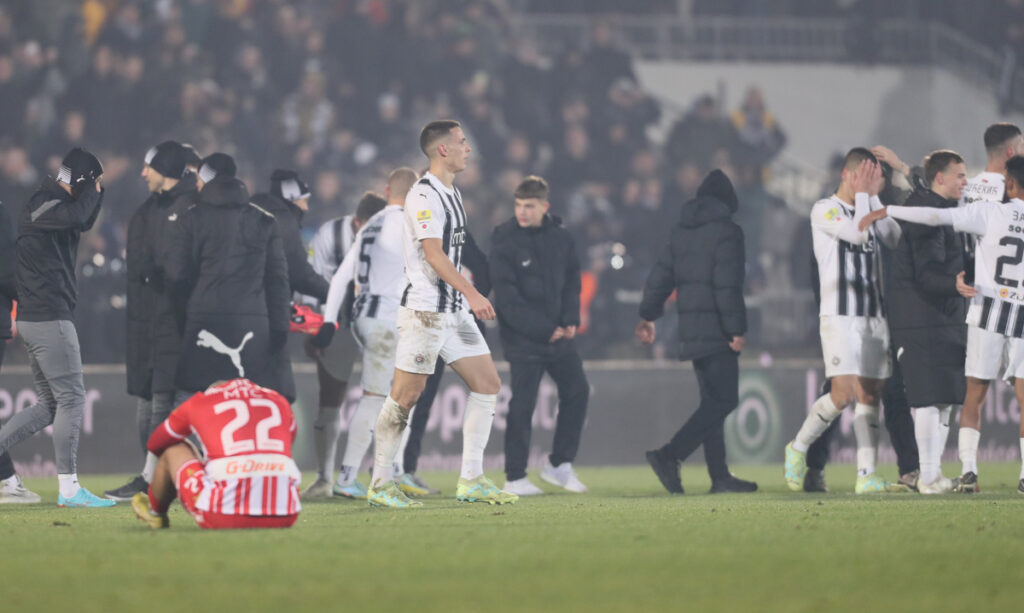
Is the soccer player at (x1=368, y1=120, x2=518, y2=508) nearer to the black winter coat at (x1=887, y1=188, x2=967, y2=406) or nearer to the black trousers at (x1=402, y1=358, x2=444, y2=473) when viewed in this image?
the black trousers at (x1=402, y1=358, x2=444, y2=473)

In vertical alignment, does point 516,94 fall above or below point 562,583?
above

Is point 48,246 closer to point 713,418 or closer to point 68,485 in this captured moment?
point 68,485

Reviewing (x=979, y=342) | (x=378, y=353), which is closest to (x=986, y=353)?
(x=979, y=342)

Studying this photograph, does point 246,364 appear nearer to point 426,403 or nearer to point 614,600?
point 426,403

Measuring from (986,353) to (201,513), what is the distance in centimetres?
490

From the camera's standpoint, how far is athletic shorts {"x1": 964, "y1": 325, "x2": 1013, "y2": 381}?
880 cm

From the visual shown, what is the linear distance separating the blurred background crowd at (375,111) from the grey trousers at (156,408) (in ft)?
16.9

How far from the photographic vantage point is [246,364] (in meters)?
8.51

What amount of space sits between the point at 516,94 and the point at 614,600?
1475cm

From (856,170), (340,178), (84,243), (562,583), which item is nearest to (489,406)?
(856,170)

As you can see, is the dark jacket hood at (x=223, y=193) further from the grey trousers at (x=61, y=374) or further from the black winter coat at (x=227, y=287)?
the grey trousers at (x=61, y=374)

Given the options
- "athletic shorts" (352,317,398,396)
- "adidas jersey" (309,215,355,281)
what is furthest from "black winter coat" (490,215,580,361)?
"athletic shorts" (352,317,398,396)

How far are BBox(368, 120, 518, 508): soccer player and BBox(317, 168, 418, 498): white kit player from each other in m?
1.16

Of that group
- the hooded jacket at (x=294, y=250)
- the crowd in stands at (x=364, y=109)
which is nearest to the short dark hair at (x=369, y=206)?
the hooded jacket at (x=294, y=250)
